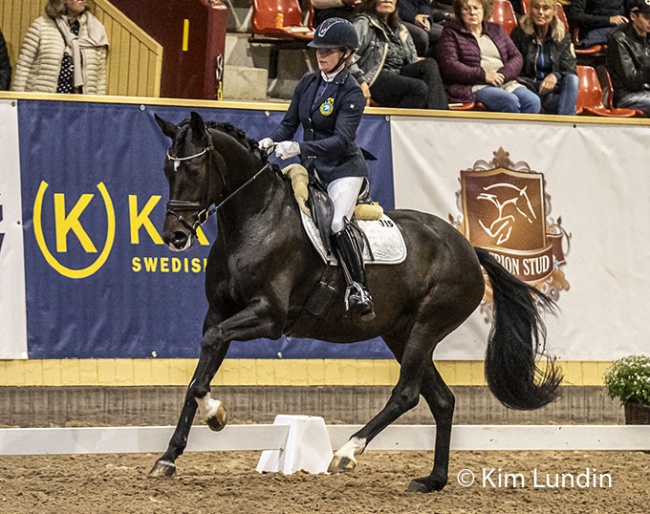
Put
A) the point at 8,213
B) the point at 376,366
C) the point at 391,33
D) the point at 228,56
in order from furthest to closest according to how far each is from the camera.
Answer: the point at 228,56 < the point at 391,33 < the point at 376,366 < the point at 8,213

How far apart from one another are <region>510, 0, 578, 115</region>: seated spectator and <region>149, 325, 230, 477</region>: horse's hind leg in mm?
5205

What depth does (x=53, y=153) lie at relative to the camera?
317 inches

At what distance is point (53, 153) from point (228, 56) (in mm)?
2968

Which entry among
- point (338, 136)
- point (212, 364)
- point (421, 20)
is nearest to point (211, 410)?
point (212, 364)

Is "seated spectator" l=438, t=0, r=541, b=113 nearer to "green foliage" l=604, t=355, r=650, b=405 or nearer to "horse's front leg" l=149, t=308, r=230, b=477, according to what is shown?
"green foliage" l=604, t=355, r=650, b=405

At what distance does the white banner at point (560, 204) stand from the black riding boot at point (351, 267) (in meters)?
2.14

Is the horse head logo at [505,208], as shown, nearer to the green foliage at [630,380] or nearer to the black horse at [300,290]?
the green foliage at [630,380]

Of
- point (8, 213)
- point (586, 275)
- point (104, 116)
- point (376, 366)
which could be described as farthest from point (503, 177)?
point (8, 213)

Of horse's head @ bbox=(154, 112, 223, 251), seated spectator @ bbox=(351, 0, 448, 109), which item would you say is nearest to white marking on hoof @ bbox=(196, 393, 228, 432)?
horse's head @ bbox=(154, 112, 223, 251)

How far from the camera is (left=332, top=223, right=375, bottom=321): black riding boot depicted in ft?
21.4

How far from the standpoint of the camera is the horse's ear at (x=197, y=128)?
5.96 m

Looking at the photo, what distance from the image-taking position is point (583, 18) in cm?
1198

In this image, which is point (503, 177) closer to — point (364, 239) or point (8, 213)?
point (364, 239)

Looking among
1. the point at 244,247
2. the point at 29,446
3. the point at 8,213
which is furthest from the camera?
the point at 8,213
